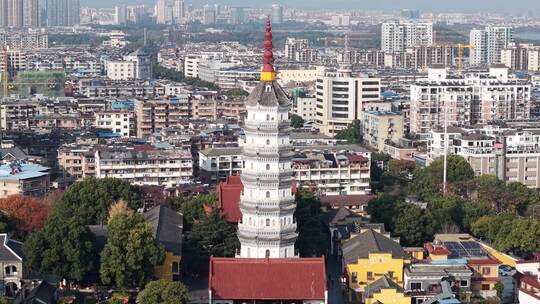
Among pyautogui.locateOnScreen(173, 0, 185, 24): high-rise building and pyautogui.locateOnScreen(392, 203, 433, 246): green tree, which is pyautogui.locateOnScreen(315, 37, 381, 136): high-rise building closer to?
pyautogui.locateOnScreen(392, 203, 433, 246): green tree

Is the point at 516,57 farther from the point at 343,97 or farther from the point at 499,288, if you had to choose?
the point at 499,288

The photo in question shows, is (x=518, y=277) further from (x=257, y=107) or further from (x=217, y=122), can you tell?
(x=217, y=122)

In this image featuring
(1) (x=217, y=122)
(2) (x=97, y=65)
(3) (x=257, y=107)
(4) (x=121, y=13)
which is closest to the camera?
(3) (x=257, y=107)

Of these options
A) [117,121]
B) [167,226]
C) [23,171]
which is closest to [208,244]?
[167,226]

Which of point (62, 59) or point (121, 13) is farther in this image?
point (121, 13)

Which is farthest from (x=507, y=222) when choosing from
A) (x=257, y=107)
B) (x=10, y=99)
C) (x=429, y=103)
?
(x=10, y=99)
